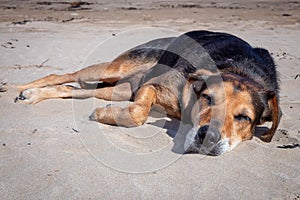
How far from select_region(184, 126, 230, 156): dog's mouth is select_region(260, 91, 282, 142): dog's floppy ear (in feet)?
1.86

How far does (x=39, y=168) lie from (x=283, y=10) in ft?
53.0

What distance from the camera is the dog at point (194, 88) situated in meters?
3.66

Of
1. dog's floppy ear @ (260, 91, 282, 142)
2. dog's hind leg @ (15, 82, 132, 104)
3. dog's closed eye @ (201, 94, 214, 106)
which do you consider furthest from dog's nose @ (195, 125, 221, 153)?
dog's hind leg @ (15, 82, 132, 104)

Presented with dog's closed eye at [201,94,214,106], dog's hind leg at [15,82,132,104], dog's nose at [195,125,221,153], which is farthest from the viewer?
dog's hind leg at [15,82,132,104]

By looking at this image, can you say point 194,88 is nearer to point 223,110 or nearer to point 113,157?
point 223,110

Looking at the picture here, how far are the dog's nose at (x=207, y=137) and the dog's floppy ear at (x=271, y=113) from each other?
29.2 inches

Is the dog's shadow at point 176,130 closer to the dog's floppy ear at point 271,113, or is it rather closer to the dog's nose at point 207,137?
the dog's nose at point 207,137

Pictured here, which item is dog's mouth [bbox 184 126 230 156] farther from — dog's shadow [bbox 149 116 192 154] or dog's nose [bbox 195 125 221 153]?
dog's shadow [bbox 149 116 192 154]

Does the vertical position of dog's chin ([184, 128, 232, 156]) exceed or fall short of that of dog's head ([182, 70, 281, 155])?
it falls short

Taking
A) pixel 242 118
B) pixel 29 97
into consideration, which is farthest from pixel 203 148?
pixel 29 97

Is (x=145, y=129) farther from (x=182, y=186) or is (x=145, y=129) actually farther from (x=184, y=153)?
(x=182, y=186)

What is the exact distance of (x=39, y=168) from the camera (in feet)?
10.3

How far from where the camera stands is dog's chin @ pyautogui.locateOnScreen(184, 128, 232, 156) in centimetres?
347

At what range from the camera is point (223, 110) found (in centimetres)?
365
